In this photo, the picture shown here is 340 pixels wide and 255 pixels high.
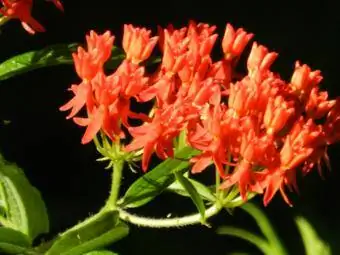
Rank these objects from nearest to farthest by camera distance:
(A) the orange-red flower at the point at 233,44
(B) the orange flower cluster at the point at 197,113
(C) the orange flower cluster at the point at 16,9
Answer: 1. (B) the orange flower cluster at the point at 197,113
2. (C) the orange flower cluster at the point at 16,9
3. (A) the orange-red flower at the point at 233,44

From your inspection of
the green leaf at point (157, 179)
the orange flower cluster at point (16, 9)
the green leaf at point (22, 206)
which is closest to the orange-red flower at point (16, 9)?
the orange flower cluster at point (16, 9)

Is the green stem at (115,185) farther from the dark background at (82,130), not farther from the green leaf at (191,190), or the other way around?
the dark background at (82,130)

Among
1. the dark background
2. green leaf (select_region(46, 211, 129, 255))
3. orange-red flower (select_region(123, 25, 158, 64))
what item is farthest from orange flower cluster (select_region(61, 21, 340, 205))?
the dark background

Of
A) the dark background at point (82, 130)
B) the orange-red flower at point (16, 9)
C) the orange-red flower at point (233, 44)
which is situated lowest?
the dark background at point (82, 130)

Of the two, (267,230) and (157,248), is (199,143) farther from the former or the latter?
(157,248)

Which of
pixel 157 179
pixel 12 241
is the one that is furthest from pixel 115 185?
pixel 12 241

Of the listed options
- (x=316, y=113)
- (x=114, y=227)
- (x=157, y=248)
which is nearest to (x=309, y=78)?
(x=316, y=113)

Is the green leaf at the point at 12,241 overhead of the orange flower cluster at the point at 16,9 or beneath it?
beneath
